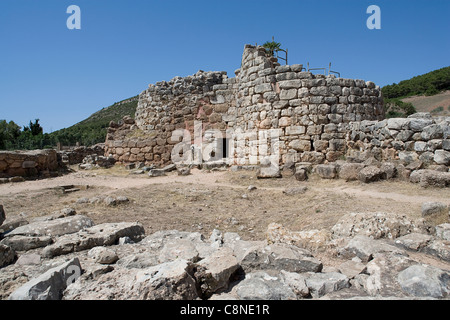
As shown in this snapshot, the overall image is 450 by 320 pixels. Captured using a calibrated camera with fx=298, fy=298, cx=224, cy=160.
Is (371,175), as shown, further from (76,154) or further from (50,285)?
(76,154)

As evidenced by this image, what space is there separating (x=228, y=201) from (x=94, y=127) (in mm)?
49983

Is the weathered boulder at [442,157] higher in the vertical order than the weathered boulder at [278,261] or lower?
higher

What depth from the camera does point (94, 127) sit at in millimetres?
51906

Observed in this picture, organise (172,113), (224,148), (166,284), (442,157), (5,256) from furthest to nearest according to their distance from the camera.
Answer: (172,113)
(224,148)
(442,157)
(5,256)
(166,284)

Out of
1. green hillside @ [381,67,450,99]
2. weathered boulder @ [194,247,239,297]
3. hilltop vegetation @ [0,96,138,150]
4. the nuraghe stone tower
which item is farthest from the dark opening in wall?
green hillside @ [381,67,450,99]

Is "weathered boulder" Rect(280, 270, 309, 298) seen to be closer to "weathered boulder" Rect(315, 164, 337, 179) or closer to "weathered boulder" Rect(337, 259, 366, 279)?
"weathered boulder" Rect(337, 259, 366, 279)

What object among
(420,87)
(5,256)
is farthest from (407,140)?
(420,87)

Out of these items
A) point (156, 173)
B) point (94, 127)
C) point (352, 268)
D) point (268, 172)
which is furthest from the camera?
point (94, 127)

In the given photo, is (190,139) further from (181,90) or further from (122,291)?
(122,291)

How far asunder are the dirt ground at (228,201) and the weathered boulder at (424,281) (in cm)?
246

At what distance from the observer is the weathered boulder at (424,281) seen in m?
2.22

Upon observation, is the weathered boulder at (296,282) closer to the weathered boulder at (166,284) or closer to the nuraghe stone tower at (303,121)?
the weathered boulder at (166,284)

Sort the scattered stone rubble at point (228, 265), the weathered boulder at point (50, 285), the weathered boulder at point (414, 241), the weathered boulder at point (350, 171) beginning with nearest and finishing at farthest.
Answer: the weathered boulder at point (50, 285), the scattered stone rubble at point (228, 265), the weathered boulder at point (414, 241), the weathered boulder at point (350, 171)

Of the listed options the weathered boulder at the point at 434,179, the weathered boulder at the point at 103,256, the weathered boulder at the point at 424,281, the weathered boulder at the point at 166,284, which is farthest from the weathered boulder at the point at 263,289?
the weathered boulder at the point at 434,179
